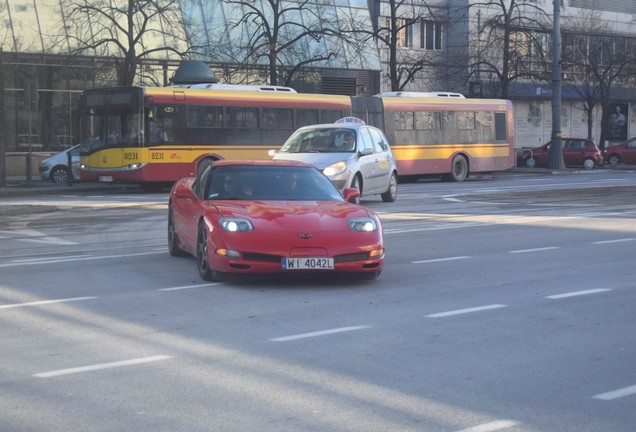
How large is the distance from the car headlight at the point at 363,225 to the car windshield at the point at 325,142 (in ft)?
34.9

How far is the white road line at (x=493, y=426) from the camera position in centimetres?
565

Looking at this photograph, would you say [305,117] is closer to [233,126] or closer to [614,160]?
[233,126]

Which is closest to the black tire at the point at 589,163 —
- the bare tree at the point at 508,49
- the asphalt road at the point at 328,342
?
the bare tree at the point at 508,49

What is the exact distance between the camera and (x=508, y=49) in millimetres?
46281

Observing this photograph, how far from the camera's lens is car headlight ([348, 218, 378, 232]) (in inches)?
427

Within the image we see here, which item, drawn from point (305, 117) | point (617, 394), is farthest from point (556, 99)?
point (617, 394)

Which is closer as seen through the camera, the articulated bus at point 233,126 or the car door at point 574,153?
the articulated bus at point 233,126

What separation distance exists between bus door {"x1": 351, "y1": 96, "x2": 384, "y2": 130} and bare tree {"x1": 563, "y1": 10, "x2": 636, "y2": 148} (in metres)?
19.3

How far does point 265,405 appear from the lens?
614 centimetres

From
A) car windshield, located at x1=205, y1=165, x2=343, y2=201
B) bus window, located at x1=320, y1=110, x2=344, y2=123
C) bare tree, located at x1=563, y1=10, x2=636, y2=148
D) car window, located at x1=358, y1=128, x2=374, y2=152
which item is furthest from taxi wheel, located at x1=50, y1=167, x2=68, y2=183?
bare tree, located at x1=563, y1=10, x2=636, y2=148

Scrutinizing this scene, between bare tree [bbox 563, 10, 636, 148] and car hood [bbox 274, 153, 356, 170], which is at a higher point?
bare tree [bbox 563, 10, 636, 148]

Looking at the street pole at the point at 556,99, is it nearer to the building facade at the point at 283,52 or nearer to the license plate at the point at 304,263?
the building facade at the point at 283,52

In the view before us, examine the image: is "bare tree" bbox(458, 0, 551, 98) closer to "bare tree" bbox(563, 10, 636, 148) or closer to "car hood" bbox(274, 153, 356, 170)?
"bare tree" bbox(563, 10, 636, 148)

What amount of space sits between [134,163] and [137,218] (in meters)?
9.05
